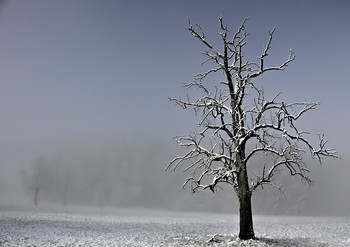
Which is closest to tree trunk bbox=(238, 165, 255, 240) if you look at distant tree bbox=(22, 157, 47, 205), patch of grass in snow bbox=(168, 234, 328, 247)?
patch of grass in snow bbox=(168, 234, 328, 247)

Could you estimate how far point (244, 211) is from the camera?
23297 millimetres

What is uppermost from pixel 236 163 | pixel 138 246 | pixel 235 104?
pixel 235 104

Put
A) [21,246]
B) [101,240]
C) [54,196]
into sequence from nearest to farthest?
[21,246] → [101,240] → [54,196]

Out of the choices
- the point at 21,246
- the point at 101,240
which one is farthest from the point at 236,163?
the point at 21,246

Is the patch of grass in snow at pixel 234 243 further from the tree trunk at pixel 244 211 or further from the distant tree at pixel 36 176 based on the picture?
the distant tree at pixel 36 176

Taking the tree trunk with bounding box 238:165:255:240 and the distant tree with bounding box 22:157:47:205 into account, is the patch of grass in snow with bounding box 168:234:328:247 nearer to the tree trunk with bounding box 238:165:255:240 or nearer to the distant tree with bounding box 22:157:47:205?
the tree trunk with bounding box 238:165:255:240

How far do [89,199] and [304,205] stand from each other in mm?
62099

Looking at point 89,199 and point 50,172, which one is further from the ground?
point 50,172

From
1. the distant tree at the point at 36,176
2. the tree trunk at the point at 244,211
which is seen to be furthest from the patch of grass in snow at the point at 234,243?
the distant tree at the point at 36,176

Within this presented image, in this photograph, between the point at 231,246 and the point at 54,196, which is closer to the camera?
the point at 231,246

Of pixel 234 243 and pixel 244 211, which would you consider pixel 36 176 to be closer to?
pixel 244 211

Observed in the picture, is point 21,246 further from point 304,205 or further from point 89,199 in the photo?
point 89,199

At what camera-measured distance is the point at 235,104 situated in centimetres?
2517

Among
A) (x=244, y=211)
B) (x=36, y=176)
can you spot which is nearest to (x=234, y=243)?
(x=244, y=211)
